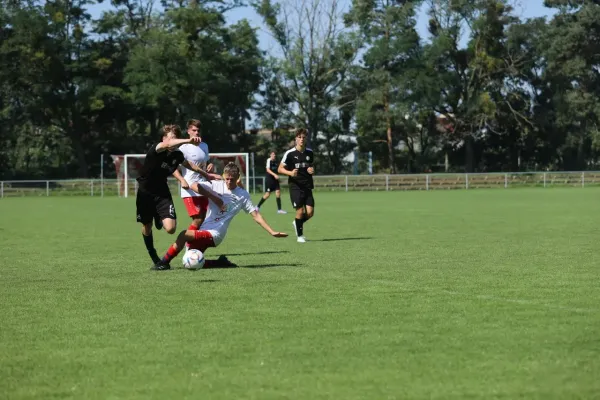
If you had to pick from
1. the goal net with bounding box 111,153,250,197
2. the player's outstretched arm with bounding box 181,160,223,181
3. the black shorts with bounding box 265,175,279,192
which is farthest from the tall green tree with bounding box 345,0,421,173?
the player's outstretched arm with bounding box 181,160,223,181

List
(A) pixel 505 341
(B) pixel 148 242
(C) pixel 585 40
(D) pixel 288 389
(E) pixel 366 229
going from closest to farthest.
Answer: (D) pixel 288 389, (A) pixel 505 341, (B) pixel 148 242, (E) pixel 366 229, (C) pixel 585 40

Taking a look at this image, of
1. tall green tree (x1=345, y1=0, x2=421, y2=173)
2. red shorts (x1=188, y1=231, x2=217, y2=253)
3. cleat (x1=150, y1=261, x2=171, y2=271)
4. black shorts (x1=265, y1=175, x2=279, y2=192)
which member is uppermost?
tall green tree (x1=345, y1=0, x2=421, y2=173)

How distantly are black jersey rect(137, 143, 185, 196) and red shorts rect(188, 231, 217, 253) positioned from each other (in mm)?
760

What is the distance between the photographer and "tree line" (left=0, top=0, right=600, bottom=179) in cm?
6344

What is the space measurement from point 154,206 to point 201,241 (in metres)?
0.82

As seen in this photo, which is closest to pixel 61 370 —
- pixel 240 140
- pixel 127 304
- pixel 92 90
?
pixel 127 304

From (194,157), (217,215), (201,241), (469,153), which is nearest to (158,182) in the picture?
(217,215)

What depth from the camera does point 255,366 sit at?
5887 mm

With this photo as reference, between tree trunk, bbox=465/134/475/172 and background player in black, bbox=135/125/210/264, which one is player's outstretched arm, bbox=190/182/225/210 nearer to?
background player in black, bbox=135/125/210/264

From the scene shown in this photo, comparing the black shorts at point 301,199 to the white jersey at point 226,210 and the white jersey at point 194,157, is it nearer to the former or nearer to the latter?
the white jersey at point 194,157

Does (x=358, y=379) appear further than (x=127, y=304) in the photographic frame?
No

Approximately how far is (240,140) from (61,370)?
66.5 m

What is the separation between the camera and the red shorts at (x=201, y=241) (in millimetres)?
11875

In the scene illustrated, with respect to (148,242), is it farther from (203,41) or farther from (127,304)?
(203,41)
